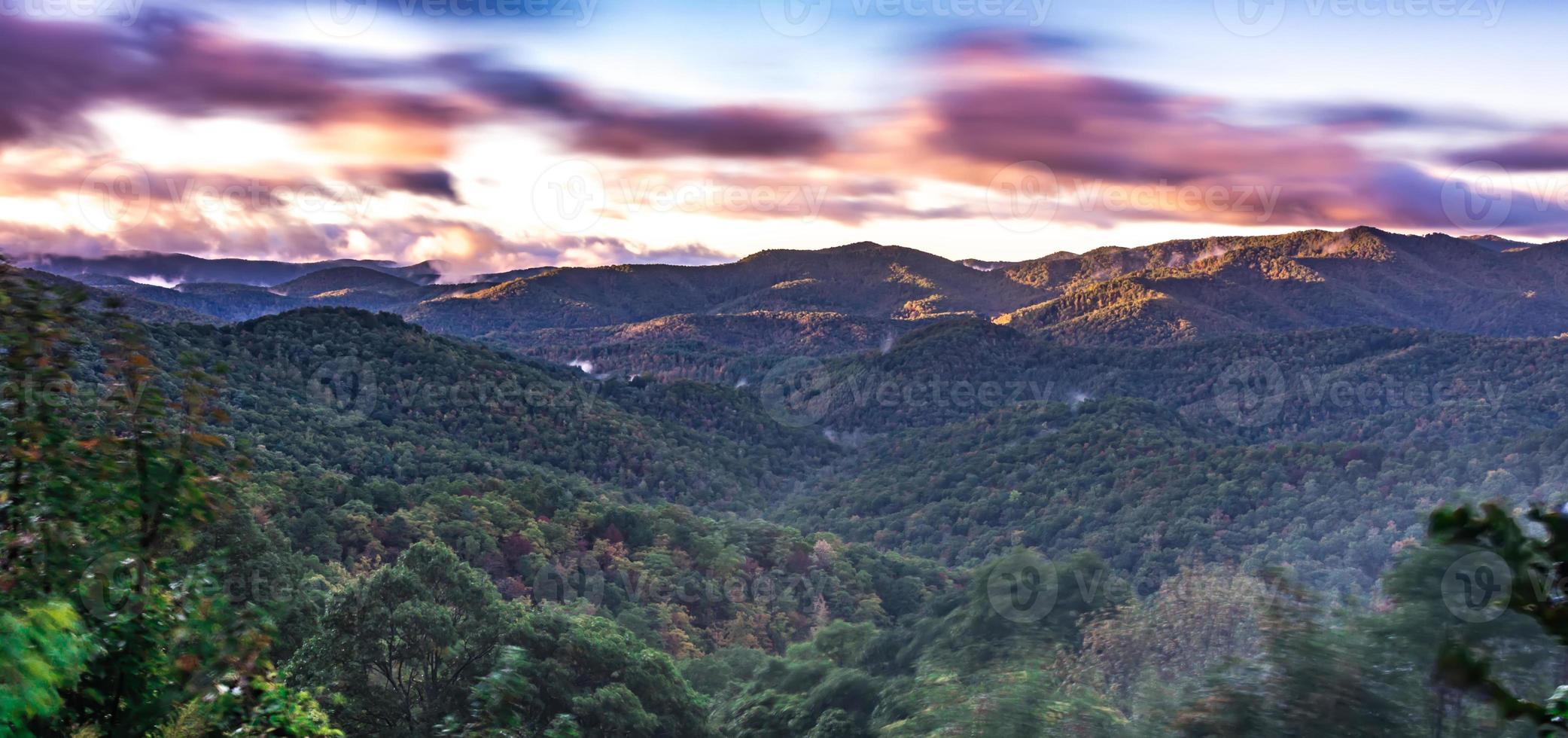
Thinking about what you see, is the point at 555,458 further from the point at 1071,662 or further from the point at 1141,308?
the point at 1141,308

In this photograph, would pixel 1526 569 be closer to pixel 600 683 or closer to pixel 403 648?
pixel 403 648

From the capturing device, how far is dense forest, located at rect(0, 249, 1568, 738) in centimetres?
575

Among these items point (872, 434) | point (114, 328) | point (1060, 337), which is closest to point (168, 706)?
point (114, 328)

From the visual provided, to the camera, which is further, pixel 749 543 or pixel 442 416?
pixel 442 416

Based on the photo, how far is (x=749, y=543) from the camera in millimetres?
50500

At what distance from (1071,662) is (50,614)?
13.2 m

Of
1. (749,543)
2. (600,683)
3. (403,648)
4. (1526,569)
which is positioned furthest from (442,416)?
(1526,569)

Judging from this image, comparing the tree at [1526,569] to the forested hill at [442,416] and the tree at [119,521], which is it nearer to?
the tree at [119,521]

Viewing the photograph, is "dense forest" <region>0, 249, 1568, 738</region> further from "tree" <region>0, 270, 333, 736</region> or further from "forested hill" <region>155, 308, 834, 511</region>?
"forested hill" <region>155, 308, 834, 511</region>

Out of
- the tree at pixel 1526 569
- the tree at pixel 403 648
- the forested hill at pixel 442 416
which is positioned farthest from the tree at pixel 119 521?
the forested hill at pixel 442 416

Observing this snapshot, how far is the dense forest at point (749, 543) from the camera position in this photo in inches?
226

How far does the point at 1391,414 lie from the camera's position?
9288 cm

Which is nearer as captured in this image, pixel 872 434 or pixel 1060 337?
pixel 872 434

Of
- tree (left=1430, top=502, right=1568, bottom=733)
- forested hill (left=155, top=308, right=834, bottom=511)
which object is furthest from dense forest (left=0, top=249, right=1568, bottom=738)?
forested hill (left=155, top=308, right=834, bottom=511)
